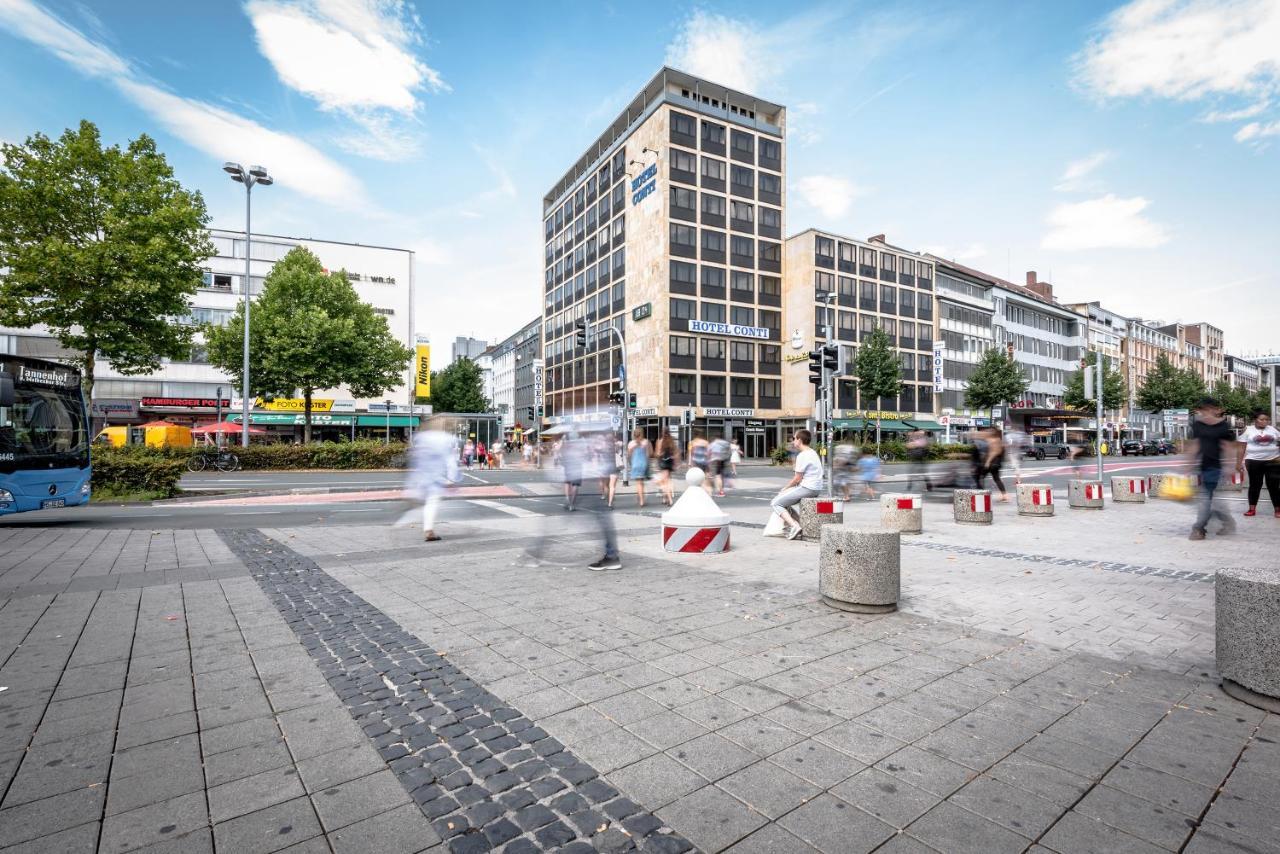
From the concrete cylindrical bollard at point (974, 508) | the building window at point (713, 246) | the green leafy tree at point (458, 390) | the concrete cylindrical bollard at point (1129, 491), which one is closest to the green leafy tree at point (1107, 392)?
the building window at point (713, 246)

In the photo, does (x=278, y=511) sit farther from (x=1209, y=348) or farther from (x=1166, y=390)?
(x=1209, y=348)

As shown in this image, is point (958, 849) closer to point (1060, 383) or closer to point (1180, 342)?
point (1060, 383)

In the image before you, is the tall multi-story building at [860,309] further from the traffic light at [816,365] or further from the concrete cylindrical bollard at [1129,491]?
the traffic light at [816,365]

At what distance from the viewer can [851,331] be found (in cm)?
5478

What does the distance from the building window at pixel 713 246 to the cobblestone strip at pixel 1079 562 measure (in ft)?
140

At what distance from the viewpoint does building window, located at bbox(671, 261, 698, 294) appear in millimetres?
47469

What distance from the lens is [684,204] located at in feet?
157

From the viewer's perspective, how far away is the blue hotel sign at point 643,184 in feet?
155

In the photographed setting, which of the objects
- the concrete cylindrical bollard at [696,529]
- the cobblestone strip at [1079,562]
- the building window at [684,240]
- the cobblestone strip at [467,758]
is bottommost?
the cobblestone strip at [1079,562]

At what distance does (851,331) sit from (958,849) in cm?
5616

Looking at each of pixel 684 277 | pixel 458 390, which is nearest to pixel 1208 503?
pixel 684 277

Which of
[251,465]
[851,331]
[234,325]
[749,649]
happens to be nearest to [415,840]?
[749,649]

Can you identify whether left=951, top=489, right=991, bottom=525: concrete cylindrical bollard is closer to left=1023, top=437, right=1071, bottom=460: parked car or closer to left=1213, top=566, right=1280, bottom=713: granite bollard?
left=1213, top=566, right=1280, bottom=713: granite bollard

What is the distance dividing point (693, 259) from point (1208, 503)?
136 ft
